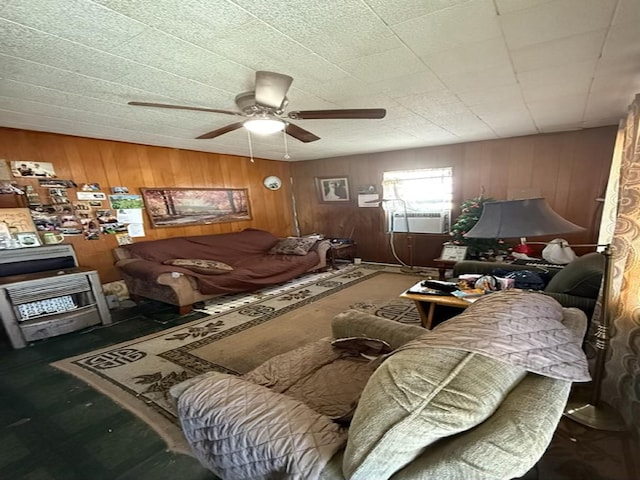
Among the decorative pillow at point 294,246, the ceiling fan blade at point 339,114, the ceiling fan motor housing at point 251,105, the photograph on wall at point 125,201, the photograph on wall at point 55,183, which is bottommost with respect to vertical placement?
the decorative pillow at point 294,246

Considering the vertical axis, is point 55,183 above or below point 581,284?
above

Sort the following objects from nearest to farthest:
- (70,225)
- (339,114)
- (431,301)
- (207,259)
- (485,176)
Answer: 1. (339,114)
2. (431,301)
3. (70,225)
4. (207,259)
5. (485,176)

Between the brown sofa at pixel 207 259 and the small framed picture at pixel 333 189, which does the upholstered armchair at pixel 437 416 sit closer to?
the brown sofa at pixel 207 259

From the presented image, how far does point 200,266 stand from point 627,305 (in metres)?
3.63

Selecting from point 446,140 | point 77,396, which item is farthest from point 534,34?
point 77,396

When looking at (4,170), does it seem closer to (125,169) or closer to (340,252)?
(125,169)

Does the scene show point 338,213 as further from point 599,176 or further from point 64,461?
point 64,461

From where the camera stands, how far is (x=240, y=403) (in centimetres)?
97

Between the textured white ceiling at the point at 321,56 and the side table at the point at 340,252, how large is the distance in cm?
267

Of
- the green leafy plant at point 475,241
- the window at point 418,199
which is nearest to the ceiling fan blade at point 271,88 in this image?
the green leafy plant at point 475,241

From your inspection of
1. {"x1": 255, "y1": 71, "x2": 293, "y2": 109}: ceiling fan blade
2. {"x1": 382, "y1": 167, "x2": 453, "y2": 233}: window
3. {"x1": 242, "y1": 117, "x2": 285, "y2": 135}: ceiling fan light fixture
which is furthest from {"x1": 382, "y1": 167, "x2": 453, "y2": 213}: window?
{"x1": 255, "y1": 71, "x2": 293, "y2": 109}: ceiling fan blade

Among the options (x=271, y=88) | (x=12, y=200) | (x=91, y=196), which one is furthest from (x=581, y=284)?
(x=12, y=200)

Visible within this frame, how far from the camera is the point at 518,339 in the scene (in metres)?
0.69

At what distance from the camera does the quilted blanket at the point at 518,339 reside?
642 mm
